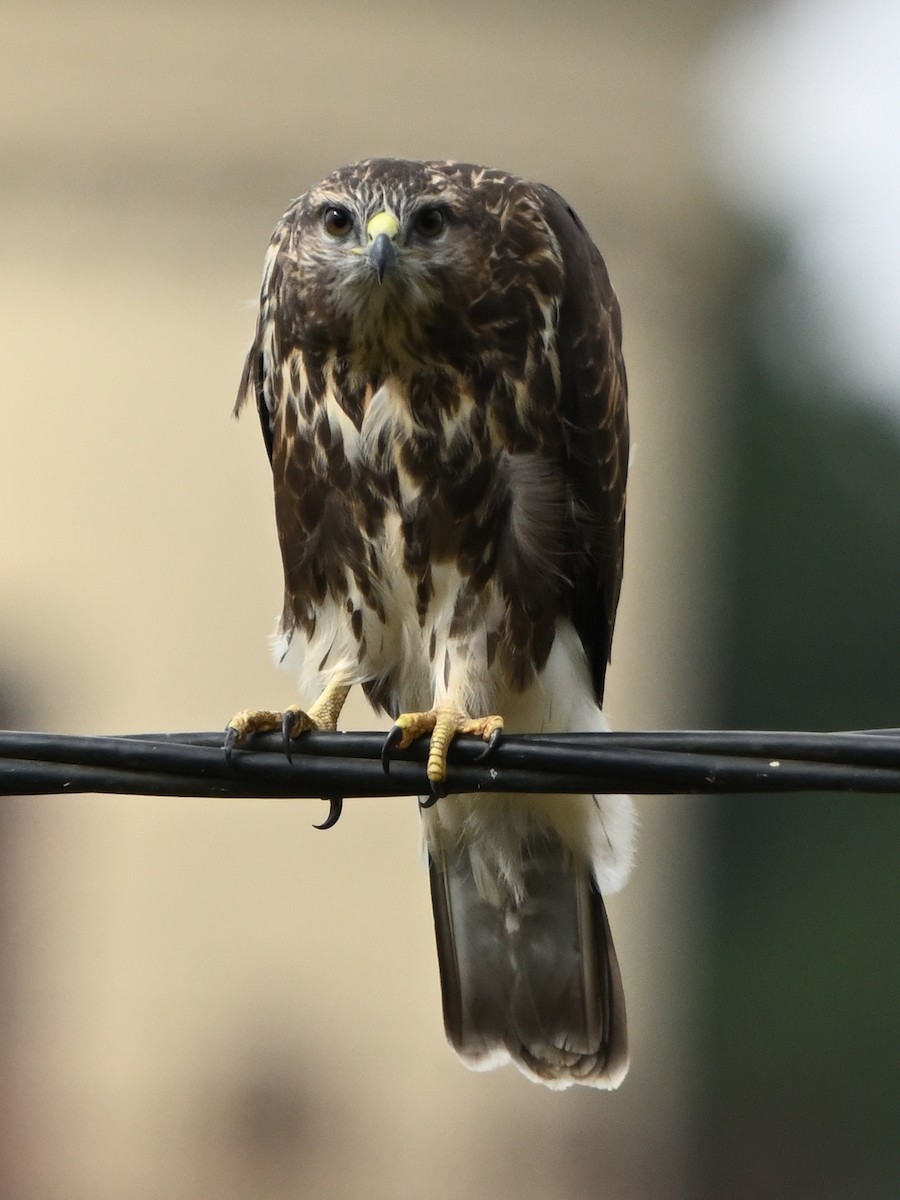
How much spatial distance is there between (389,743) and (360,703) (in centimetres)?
586

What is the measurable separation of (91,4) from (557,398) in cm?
962

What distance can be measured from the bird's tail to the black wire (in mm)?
1720

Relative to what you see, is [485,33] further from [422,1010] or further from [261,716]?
[261,716]

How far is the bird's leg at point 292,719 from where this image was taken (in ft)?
11.3

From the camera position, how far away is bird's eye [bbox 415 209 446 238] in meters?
4.01

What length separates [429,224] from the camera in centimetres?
402

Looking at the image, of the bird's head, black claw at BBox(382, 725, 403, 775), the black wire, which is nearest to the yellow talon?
black claw at BBox(382, 725, 403, 775)

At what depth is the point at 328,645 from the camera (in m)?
4.29

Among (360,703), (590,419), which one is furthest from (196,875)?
(590,419)

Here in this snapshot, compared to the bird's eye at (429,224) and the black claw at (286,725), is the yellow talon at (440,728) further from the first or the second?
the bird's eye at (429,224)

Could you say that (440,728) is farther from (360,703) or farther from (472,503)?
(360,703)

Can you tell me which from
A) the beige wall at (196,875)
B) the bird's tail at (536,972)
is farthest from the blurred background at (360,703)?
the bird's tail at (536,972)

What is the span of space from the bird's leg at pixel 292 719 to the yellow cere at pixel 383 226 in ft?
3.63

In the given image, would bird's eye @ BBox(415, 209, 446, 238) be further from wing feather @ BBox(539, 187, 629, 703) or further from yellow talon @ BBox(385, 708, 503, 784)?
yellow talon @ BBox(385, 708, 503, 784)
